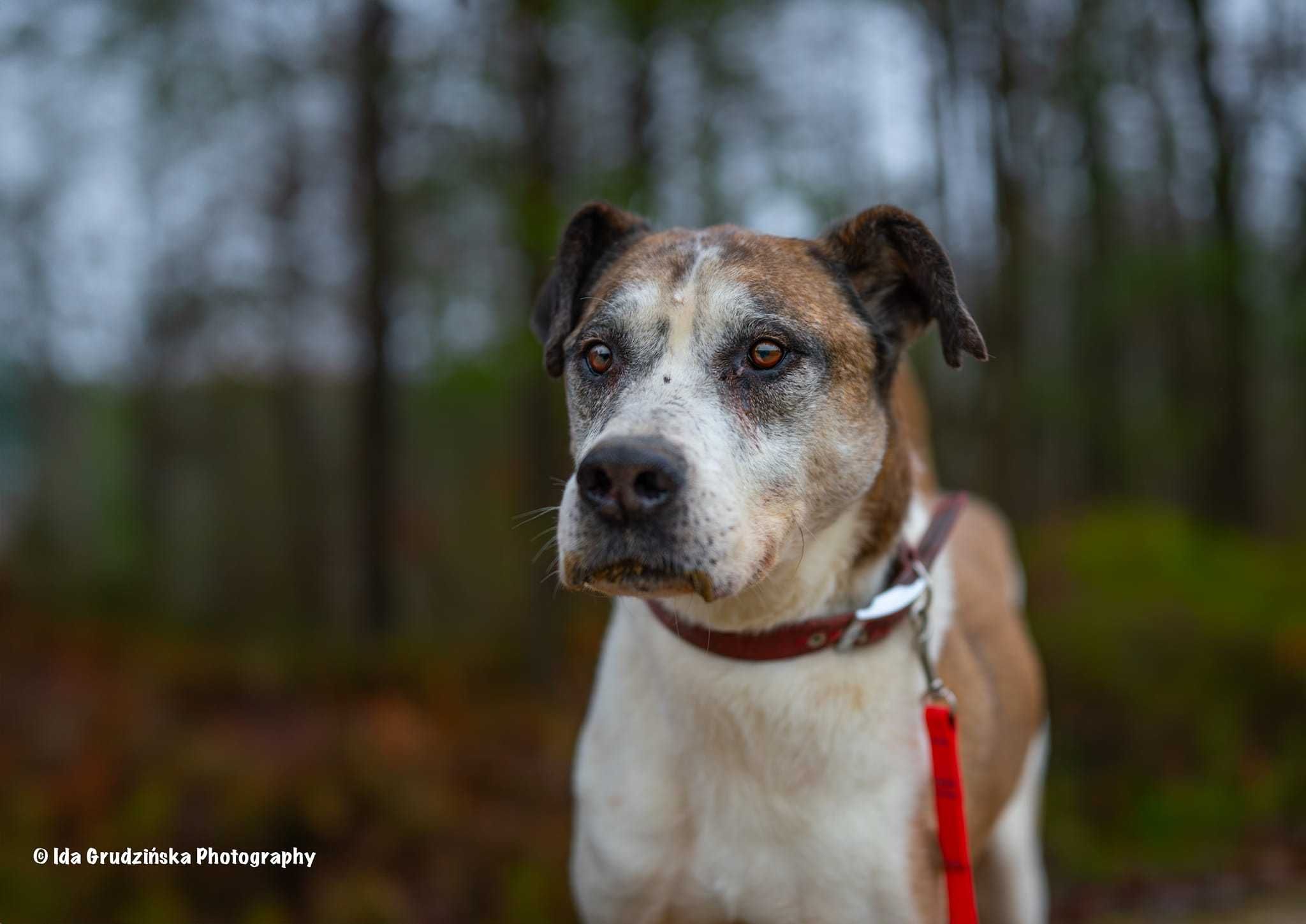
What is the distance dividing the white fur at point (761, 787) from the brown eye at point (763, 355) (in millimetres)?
494

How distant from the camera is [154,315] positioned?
1208cm

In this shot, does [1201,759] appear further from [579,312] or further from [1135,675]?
[579,312]

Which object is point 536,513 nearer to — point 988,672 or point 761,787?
point 761,787

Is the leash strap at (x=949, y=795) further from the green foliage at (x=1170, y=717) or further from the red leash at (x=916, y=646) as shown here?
the green foliage at (x=1170, y=717)

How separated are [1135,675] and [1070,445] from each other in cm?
1565

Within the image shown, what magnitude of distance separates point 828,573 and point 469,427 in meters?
10.7

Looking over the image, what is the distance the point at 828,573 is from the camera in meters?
2.70

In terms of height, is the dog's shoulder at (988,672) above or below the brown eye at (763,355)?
below

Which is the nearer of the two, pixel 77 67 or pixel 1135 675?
pixel 1135 675

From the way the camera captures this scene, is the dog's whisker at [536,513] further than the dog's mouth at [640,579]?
Yes

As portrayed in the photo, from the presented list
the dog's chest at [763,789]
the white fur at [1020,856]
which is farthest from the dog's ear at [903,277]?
the white fur at [1020,856]

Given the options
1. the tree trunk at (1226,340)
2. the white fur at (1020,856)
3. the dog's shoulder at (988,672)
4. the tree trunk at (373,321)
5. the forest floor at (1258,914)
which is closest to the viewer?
the dog's shoulder at (988,672)

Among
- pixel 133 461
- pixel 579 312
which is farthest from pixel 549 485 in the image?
pixel 133 461

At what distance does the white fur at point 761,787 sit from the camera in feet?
8.52
